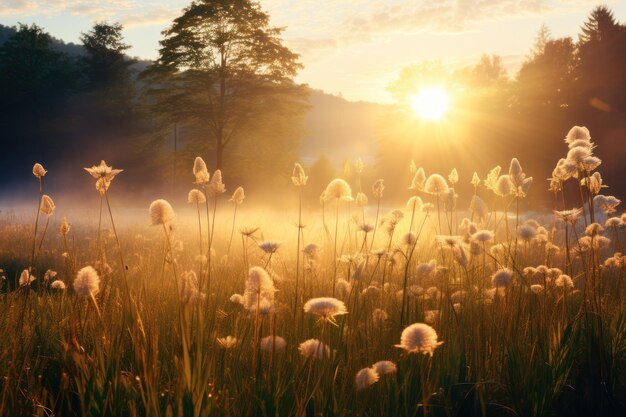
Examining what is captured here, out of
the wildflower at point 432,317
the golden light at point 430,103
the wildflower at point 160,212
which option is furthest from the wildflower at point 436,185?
the golden light at point 430,103

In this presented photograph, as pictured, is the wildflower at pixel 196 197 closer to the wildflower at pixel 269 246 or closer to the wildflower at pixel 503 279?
the wildflower at pixel 269 246

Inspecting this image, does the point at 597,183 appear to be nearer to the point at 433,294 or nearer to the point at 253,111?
the point at 433,294

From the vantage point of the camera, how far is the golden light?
35.2 metres

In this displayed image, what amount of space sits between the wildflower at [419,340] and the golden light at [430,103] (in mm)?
33942

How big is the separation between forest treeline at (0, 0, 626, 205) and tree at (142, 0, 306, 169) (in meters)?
0.06

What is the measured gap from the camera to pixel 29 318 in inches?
135

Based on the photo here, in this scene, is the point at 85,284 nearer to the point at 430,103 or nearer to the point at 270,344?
the point at 270,344

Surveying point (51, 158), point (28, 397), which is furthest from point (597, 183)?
point (51, 158)

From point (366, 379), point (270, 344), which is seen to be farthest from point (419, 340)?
point (270, 344)

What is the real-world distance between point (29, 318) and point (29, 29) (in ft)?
160

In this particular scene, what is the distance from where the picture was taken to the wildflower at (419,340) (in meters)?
1.72

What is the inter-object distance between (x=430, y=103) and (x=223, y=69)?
15.3 m

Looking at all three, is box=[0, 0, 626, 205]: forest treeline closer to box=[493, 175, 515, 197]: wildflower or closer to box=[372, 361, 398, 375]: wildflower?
box=[493, 175, 515, 197]: wildflower

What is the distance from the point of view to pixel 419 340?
1.75 metres
